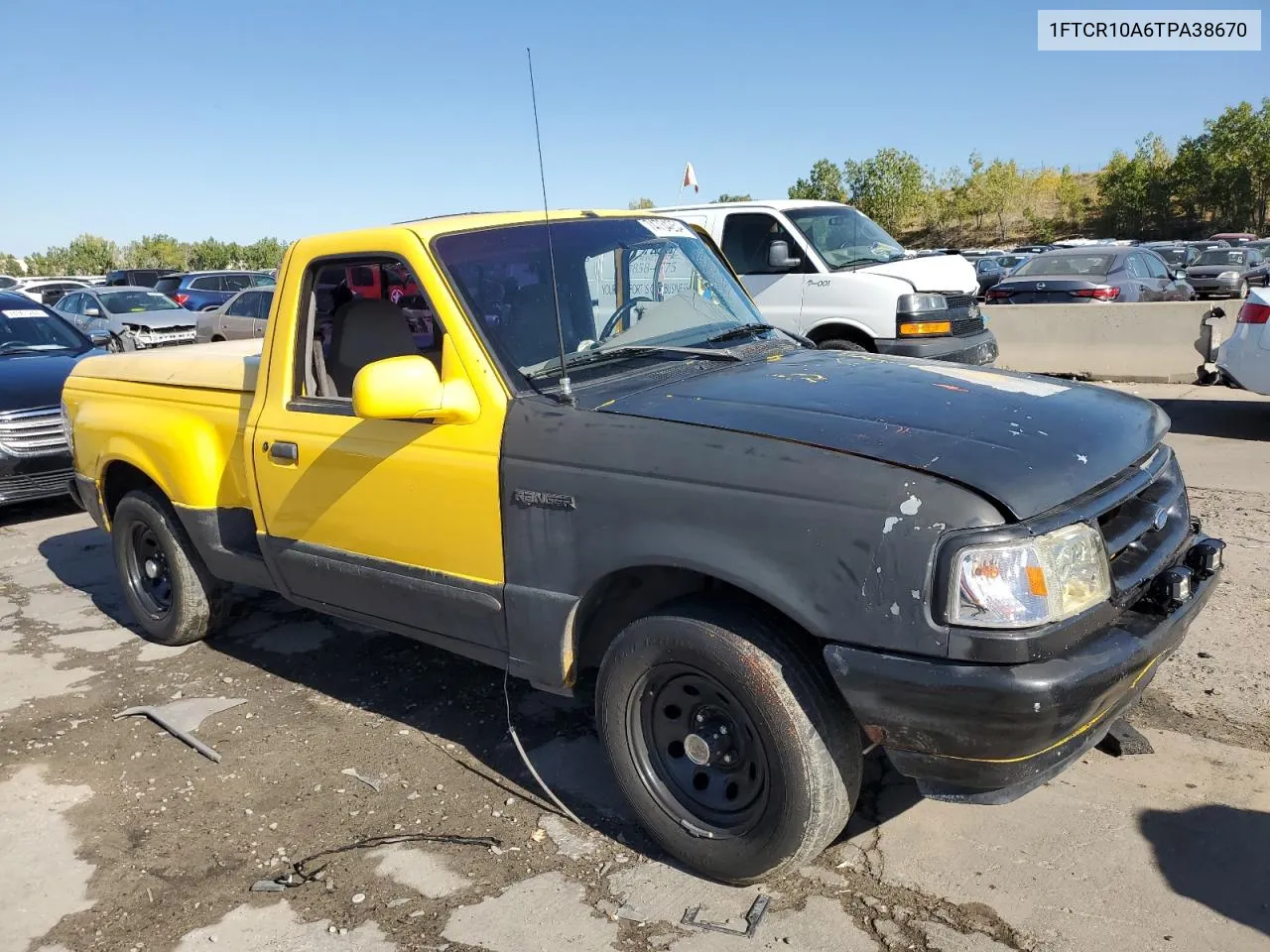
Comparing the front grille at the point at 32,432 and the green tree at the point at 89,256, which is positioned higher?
the green tree at the point at 89,256

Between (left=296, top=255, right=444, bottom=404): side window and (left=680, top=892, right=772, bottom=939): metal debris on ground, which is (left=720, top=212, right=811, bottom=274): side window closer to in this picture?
(left=296, top=255, right=444, bottom=404): side window

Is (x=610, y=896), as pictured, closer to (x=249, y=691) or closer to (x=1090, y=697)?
(x=1090, y=697)

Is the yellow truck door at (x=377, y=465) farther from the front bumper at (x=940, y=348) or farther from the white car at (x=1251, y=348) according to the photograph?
the white car at (x=1251, y=348)

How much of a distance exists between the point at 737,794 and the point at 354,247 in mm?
2439

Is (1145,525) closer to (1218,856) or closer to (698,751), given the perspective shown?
(1218,856)

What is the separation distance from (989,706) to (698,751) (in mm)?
890

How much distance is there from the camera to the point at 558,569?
3098 mm

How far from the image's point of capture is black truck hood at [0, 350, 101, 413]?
26.2ft

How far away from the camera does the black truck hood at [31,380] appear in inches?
315

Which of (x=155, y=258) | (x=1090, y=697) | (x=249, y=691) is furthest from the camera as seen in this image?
(x=155, y=258)

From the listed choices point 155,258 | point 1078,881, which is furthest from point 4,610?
point 155,258

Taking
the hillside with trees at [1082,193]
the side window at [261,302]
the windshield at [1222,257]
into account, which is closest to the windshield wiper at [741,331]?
the side window at [261,302]

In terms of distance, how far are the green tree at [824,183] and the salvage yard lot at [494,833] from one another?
6898cm

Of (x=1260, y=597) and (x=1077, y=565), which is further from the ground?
(x=1077, y=565)
